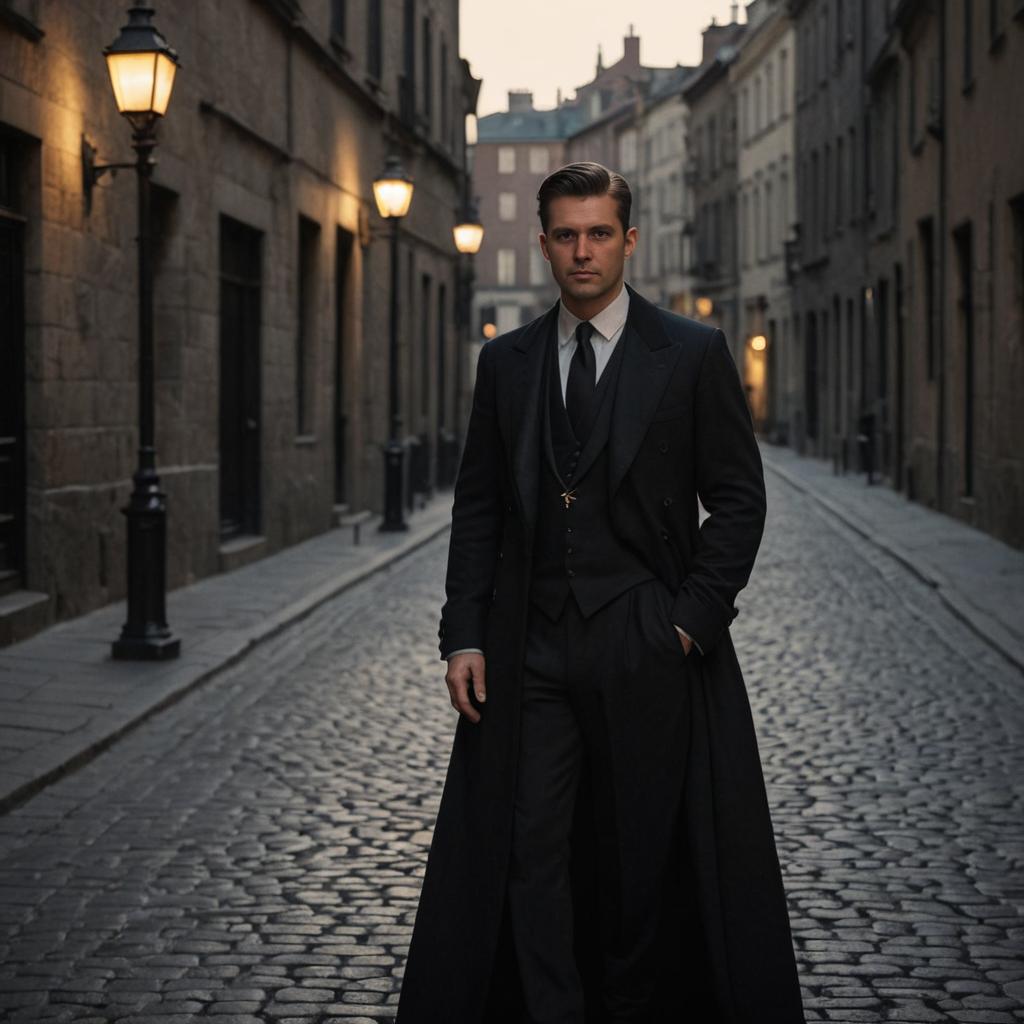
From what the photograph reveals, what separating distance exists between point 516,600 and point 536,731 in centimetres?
26

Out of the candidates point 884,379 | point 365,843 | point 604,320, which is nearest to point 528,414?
point 604,320

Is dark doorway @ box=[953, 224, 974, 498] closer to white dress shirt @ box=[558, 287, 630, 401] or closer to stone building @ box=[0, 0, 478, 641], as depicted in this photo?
stone building @ box=[0, 0, 478, 641]

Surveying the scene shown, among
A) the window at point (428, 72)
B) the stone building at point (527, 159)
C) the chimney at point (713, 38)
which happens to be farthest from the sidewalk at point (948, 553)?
the stone building at point (527, 159)

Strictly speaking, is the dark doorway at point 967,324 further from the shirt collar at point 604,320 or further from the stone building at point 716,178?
the stone building at point 716,178

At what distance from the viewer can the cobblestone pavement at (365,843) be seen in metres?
4.98

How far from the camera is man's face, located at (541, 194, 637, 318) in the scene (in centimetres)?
387

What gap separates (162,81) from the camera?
10750mm

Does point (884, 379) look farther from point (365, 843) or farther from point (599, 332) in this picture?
point (599, 332)

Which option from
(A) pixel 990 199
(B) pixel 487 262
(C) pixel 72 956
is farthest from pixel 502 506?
(B) pixel 487 262

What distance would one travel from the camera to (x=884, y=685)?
10250 mm

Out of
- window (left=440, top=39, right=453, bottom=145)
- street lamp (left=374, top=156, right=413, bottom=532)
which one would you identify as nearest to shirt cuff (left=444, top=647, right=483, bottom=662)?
street lamp (left=374, top=156, right=413, bottom=532)

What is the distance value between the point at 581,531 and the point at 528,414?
0.26m

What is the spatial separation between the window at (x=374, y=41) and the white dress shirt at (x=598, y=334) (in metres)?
20.9

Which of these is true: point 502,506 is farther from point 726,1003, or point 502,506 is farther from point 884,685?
point 884,685
